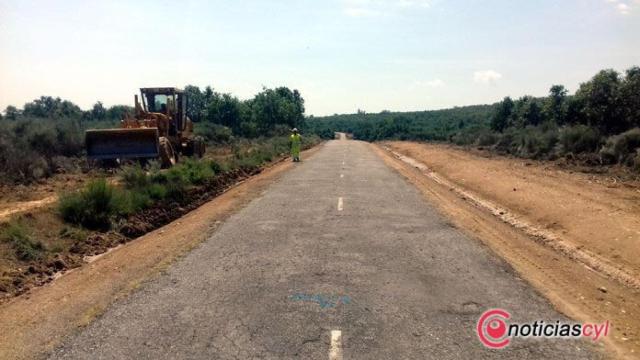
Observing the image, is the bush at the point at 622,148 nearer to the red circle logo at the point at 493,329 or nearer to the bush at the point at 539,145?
the bush at the point at 539,145

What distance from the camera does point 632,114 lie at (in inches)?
977

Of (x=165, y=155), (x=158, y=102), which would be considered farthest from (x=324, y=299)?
(x=158, y=102)

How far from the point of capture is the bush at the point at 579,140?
24578mm

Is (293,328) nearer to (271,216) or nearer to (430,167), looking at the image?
(271,216)

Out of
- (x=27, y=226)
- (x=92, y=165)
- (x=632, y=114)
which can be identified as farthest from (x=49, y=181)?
(x=632, y=114)

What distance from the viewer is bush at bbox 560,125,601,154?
80.6 feet

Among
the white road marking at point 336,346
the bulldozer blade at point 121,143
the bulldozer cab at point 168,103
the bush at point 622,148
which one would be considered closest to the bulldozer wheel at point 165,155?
the bulldozer blade at point 121,143

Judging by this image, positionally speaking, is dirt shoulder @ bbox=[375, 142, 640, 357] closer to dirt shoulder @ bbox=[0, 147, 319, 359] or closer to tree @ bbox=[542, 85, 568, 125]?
dirt shoulder @ bbox=[0, 147, 319, 359]

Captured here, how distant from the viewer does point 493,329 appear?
18.7 ft

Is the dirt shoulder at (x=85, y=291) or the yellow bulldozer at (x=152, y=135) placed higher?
the yellow bulldozer at (x=152, y=135)

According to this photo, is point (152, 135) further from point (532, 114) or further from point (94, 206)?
point (532, 114)

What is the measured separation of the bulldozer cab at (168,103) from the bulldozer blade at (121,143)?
4.34m

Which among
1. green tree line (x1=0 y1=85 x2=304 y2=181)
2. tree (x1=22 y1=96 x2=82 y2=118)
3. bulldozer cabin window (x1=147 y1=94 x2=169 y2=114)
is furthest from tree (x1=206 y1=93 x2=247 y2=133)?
bulldozer cabin window (x1=147 y1=94 x2=169 y2=114)

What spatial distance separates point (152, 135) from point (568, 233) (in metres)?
15.0
